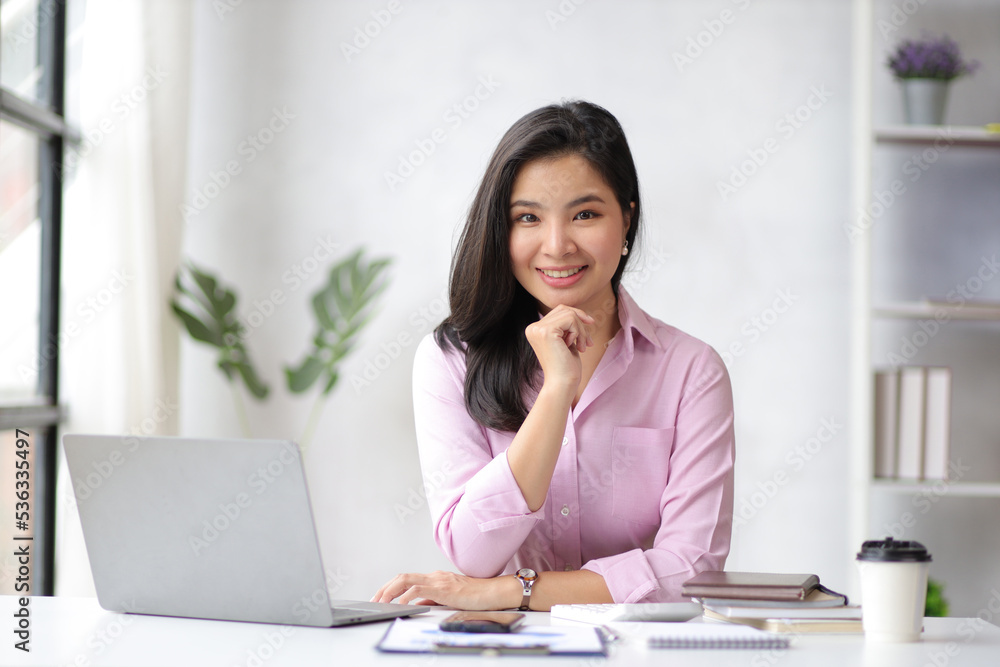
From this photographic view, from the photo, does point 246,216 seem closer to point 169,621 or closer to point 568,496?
point 568,496

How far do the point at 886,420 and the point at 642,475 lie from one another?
144 cm

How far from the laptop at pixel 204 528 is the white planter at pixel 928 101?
7.74 feet

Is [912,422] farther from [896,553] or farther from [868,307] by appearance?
[896,553]

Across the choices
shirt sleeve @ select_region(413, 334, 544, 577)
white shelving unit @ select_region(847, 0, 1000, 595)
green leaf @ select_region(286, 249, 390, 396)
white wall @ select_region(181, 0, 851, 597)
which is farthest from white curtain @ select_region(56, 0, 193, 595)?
white shelving unit @ select_region(847, 0, 1000, 595)

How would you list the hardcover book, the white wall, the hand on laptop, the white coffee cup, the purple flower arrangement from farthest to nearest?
the white wall
the purple flower arrangement
the hand on laptop
the hardcover book
the white coffee cup

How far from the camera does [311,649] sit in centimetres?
101

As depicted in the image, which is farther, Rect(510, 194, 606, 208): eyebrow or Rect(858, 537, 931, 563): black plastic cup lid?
Rect(510, 194, 606, 208): eyebrow

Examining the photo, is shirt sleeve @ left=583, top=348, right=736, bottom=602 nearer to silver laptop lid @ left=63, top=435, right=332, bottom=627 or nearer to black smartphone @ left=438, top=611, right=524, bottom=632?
black smartphone @ left=438, top=611, right=524, bottom=632

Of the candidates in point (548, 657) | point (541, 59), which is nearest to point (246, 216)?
point (541, 59)

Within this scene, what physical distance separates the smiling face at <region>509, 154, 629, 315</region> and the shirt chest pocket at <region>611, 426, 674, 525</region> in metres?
0.27

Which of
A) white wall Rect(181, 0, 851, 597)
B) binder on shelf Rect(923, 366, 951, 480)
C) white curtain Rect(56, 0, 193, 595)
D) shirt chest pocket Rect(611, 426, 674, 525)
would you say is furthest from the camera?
white wall Rect(181, 0, 851, 597)

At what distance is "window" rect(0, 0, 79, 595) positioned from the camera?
2.44m

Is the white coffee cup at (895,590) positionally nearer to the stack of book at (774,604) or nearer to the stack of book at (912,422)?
the stack of book at (774,604)

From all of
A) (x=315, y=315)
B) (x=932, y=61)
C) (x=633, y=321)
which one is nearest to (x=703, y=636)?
(x=633, y=321)
